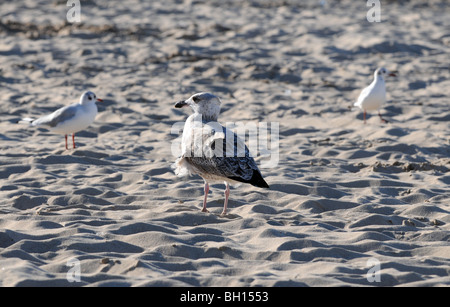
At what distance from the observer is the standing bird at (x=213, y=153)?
232 inches

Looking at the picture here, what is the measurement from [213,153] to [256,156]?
255 cm

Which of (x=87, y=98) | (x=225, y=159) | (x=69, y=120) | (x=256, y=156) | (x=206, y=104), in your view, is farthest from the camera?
(x=87, y=98)

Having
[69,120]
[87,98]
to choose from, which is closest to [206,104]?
[69,120]

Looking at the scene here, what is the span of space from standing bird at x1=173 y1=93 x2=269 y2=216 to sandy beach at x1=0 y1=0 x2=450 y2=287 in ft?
1.23

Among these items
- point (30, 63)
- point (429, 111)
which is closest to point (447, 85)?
point (429, 111)

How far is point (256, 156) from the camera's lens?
849 centimetres

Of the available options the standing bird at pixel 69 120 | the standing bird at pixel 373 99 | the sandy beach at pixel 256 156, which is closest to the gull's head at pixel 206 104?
the sandy beach at pixel 256 156

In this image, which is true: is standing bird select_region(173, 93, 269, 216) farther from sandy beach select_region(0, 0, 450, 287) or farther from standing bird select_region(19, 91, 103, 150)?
standing bird select_region(19, 91, 103, 150)

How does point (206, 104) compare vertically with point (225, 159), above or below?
above

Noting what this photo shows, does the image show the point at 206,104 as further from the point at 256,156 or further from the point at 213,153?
the point at 256,156

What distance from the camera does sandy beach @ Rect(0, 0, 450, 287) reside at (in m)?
4.95

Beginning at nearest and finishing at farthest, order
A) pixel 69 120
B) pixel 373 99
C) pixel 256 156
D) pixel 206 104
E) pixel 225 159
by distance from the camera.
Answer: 1. pixel 225 159
2. pixel 206 104
3. pixel 256 156
4. pixel 69 120
5. pixel 373 99

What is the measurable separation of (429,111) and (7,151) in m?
6.42

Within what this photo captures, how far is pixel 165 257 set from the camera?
5.01m
